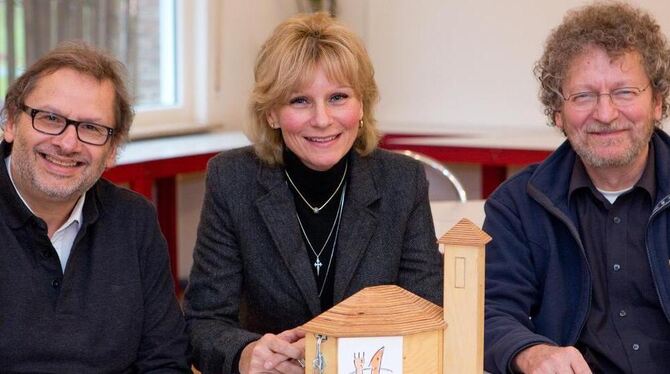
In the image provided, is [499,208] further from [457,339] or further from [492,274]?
[457,339]

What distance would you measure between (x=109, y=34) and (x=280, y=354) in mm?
3049

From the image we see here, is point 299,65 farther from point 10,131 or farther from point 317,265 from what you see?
point 10,131

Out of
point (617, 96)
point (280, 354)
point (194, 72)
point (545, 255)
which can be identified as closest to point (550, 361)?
point (545, 255)

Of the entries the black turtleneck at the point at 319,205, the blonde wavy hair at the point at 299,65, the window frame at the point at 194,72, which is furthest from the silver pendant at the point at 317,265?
the window frame at the point at 194,72

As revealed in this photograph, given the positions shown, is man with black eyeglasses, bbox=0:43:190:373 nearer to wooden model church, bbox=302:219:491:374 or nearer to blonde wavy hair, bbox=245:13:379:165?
blonde wavy hair, bbox=245:13:379:165

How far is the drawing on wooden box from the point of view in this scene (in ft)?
4.85

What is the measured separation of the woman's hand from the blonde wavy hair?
0.55m

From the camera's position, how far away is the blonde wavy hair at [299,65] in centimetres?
216

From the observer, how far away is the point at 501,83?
5.02 metres

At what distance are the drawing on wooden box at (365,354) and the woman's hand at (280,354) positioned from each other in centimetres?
30

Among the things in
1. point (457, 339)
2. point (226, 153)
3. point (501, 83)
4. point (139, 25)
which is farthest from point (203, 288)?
point (501, 83)

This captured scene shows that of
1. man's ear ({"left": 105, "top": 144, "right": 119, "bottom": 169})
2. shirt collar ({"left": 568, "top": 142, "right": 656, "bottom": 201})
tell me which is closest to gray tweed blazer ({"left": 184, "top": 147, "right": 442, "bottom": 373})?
man's ear ({"left": 105, "top": 144, "right": 119, "bottom": 169})

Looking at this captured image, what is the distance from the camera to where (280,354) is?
1822mm

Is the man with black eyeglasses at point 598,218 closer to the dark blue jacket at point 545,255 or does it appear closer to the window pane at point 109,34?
the dark blue jacket at point 545,255
